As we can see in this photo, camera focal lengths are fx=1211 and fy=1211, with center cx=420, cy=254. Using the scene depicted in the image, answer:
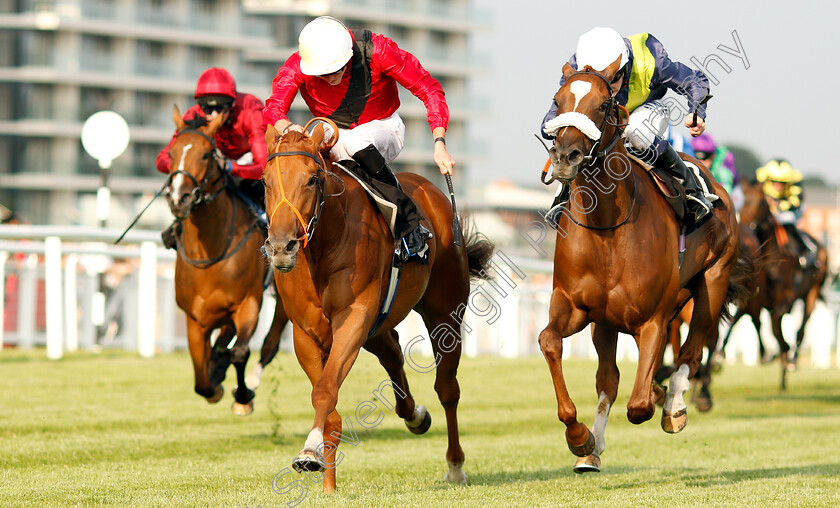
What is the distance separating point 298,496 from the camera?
5715 millimetres

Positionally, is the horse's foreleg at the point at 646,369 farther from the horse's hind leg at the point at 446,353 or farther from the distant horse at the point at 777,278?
the distant horse at the point at 777,278

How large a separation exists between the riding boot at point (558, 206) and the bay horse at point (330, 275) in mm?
718

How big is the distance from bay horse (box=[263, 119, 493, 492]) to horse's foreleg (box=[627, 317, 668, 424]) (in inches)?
47.8

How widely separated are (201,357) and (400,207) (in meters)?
2.75

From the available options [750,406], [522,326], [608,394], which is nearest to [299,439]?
[608,394]

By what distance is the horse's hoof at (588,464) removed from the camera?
6367mm

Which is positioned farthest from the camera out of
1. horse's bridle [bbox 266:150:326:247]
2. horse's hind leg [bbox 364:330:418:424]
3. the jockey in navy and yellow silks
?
horse's hind leg [bbox 364:330:418:424]

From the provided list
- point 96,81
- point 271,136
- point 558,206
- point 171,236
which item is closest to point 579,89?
point 558,206

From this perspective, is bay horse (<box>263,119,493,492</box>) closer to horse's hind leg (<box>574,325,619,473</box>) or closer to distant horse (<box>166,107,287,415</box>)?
horse's hind leg (<box>574,325,619,473</box>)

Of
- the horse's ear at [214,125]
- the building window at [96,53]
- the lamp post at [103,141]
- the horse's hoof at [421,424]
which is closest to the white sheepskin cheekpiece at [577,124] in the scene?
the horse's hoof at [421,424]

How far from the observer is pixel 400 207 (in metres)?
6.30

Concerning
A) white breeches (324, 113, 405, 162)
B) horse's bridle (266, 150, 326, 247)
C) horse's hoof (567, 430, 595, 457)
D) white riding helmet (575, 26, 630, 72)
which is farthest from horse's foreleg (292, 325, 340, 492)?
white riding helmet (575, 26, 630, 72)

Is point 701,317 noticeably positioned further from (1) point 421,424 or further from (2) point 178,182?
(2) point 178,182

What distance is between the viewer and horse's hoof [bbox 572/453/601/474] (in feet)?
20.9
